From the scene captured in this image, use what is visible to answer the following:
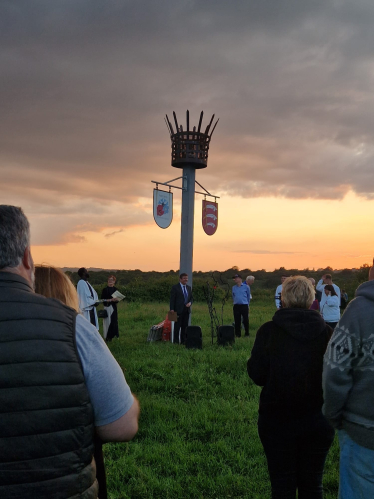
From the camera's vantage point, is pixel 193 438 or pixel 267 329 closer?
pixel 267 329

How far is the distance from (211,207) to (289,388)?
14.5m

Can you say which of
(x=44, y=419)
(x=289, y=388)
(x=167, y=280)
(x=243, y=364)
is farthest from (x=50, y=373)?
(x=167, y=280)

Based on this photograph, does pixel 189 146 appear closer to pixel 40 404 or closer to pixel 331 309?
pixel 331 309

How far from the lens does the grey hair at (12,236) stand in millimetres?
1928

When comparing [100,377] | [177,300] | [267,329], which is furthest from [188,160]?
[100,377]

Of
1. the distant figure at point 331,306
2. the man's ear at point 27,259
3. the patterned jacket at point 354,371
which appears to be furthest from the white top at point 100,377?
the distant figure at point 331,306

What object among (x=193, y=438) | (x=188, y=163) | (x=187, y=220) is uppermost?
(x=188, y=163)

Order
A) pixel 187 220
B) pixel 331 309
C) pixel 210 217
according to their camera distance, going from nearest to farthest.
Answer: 1. pixel 331 309
2. pixel 187 220
3. pixel 210 217

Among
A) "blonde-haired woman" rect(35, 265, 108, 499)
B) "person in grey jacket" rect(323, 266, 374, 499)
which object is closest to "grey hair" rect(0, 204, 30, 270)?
"blonde-haired woman" rect(35, 265, 108, 499)

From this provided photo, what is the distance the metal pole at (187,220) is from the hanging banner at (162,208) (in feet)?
3.18

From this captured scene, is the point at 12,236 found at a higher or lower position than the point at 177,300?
higher

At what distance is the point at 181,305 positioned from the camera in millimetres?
14953

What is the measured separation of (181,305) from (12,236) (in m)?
13.1

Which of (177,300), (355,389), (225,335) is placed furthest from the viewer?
(177,300)
